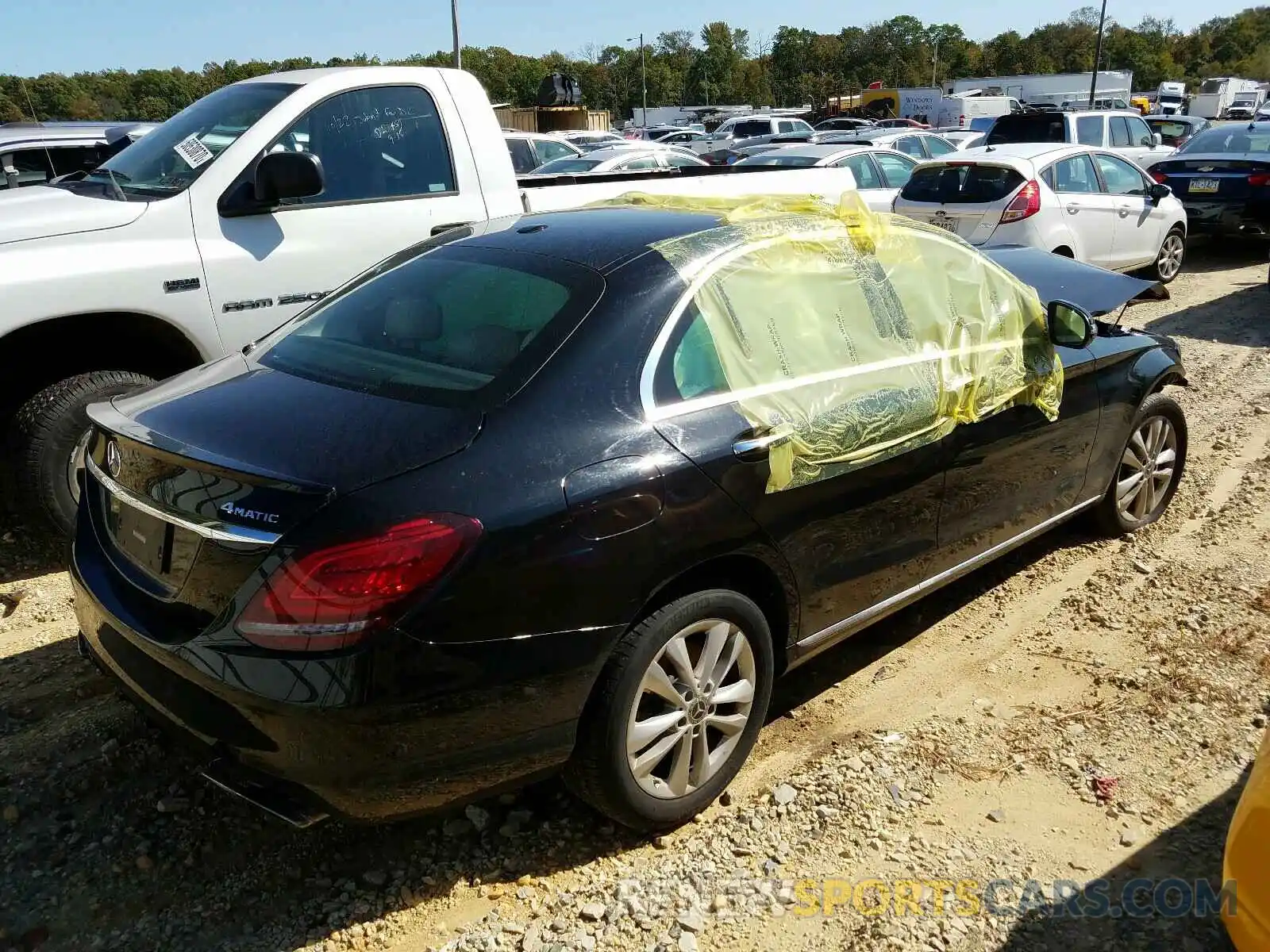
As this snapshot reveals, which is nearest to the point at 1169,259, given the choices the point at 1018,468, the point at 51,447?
the point at 1018,468

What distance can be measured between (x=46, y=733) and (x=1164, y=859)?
3.48 metres

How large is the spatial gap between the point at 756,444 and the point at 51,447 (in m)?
3.15

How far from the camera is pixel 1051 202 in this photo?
9.53 m

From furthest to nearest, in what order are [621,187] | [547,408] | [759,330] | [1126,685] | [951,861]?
[621,187] → [1126,685] → [759,330] → [951,861] → [547,408]

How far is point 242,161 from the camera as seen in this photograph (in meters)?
4.72

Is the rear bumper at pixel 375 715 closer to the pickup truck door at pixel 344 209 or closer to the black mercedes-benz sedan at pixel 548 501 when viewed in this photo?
the black mercedes-benz sedan at pixel 548 501

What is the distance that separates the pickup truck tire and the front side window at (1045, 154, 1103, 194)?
8.70 m

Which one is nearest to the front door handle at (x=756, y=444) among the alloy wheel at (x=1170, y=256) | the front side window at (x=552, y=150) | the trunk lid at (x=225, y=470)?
the trunk lid at (x=225, y=470)

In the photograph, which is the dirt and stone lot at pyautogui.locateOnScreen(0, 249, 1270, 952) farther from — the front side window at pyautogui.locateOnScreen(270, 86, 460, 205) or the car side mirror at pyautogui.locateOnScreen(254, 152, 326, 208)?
the front side window at pyautogui.locateOnScreen(270, 86, 460, 205)

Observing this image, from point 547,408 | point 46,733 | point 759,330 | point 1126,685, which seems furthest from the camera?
point 1126,685

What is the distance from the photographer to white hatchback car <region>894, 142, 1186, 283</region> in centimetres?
941

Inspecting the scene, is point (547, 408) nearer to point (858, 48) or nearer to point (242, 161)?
point (242, 161)

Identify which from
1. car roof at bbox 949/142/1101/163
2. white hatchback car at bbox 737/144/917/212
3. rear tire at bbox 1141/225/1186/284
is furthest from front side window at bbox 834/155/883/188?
rear tire at bbox 1141/225/1186/284

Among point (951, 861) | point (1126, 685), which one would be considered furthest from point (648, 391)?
point (1126, 685)
